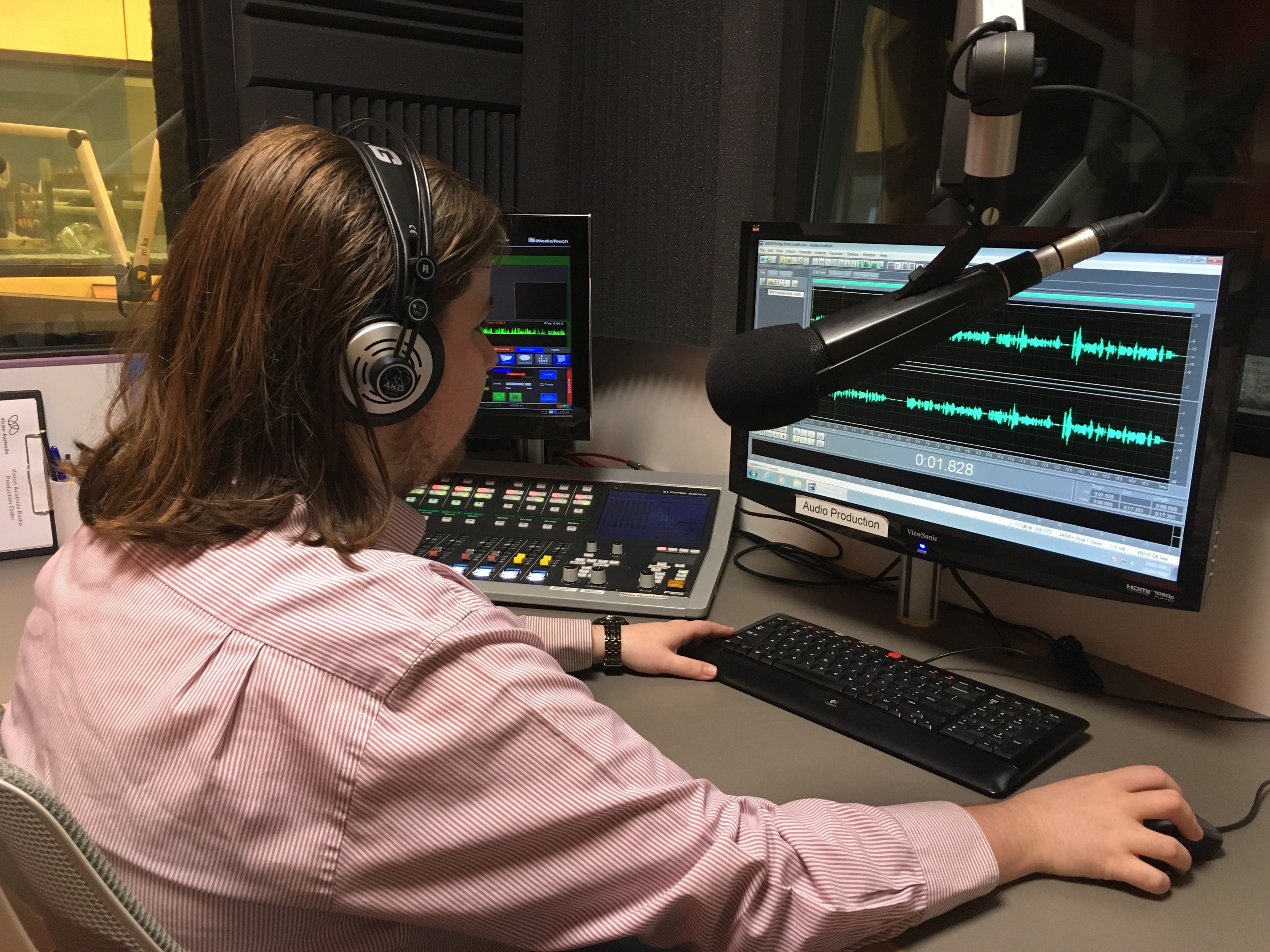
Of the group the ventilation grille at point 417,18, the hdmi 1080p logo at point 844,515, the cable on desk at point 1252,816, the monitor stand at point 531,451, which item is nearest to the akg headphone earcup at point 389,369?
the hdmi 1080p logo at point 844,515

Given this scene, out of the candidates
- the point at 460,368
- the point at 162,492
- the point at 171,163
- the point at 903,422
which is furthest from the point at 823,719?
the point at 171,163

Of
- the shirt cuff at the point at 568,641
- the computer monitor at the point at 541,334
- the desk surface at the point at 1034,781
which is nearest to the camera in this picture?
the desk surface at the point at 1034,781

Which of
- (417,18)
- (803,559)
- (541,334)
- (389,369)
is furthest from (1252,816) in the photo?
(417,18)

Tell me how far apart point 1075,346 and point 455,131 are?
3.88 ft

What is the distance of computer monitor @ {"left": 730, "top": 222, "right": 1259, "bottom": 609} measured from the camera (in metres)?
0.84

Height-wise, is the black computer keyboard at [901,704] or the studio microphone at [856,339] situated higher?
the studio microphone at [856,339]

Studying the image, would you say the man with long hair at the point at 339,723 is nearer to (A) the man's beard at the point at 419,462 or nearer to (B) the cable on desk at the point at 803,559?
(A) the man's beard at the point at 419,462

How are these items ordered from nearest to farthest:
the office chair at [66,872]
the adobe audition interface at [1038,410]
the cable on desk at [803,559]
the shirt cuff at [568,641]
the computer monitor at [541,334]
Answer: the office chair at [66,872] < the adobe audition interface at [1038,410] < the shirt cuff at [568,641] < the cable on desk at [803,559] < the computer monitor at [541,334]

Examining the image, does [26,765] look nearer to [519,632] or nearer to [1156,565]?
[519,632]

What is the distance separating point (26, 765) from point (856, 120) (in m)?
1.28

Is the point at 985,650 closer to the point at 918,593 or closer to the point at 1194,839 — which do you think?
the point at 918,593

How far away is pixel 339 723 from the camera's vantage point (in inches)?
21.3

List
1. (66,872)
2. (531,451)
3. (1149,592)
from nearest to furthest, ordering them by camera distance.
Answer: (66,872) → (1149,592) → (531,451)

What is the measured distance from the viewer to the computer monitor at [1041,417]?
0.84 meters
